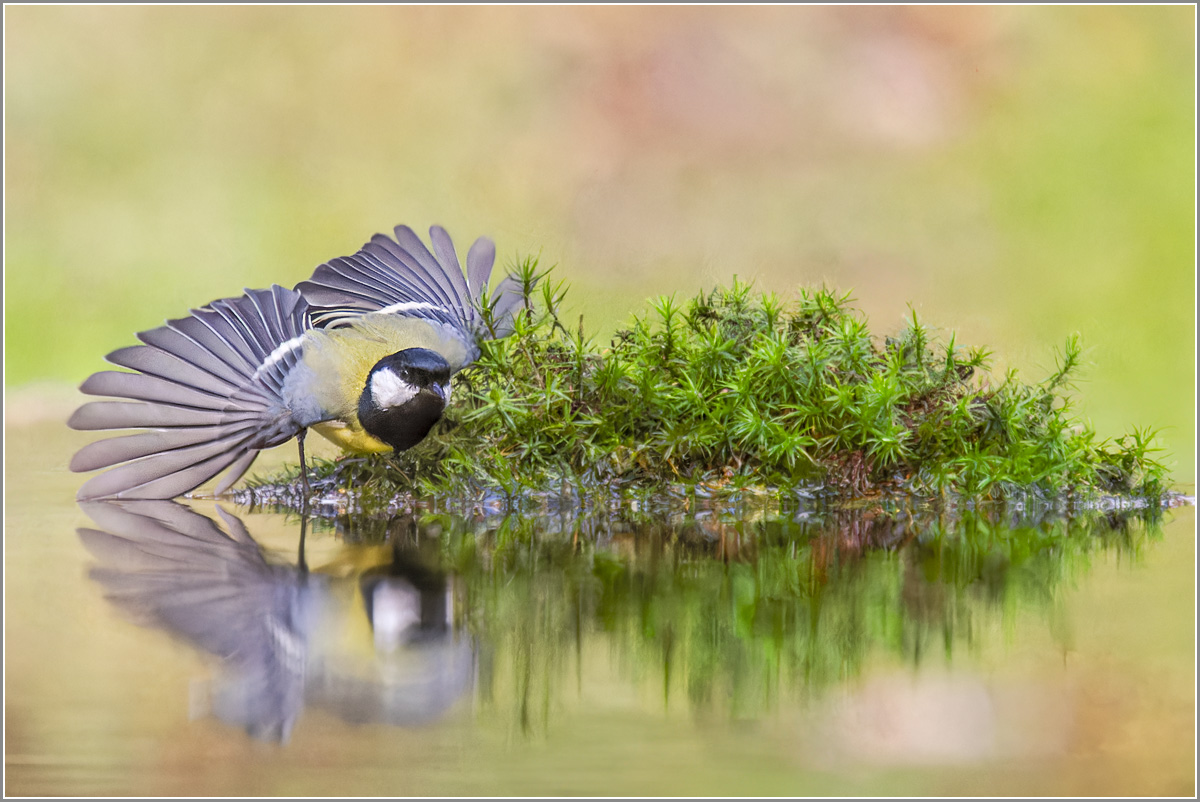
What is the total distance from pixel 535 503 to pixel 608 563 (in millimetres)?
533

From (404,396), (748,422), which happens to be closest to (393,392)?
(404,396)

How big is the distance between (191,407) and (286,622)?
89 cm

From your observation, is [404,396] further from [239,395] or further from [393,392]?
[239,395]

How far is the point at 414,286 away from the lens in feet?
8.01

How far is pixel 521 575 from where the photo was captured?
1.48 meters

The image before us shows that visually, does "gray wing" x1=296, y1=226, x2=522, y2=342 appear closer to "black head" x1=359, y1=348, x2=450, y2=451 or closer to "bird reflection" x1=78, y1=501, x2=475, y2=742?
"black head" x1=359, y1=348, x2=450, y2=451

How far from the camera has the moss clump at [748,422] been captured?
2059 mm

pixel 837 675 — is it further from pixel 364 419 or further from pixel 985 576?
pixel 364 419

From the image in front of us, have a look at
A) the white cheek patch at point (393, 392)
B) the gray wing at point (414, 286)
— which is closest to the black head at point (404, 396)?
the white cheek patch at point (393, 392)

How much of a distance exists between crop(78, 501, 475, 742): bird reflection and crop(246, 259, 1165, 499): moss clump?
1.60 feet

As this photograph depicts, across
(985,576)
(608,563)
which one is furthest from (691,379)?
(985,576)

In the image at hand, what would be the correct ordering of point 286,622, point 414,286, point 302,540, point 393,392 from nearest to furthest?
point 286,622 → point 302,540 → point 393,392 → point 414,286

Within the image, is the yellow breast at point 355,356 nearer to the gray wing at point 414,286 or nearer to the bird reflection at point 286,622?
the gray wing at point 414,286

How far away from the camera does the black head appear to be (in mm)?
1957
